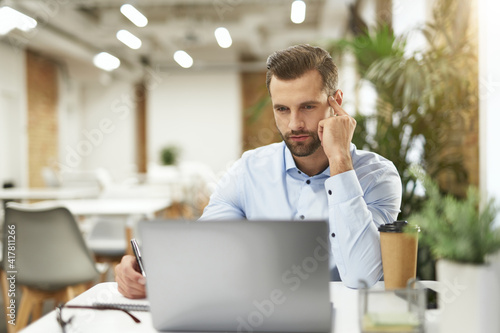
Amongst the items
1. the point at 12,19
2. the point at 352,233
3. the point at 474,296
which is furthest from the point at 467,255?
the point at 12,19

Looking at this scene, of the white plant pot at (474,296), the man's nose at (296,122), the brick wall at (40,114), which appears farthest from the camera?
the brick wall at (40,114)

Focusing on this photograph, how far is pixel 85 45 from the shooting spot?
31.2ft

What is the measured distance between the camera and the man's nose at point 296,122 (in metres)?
1.53

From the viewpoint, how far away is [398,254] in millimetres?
1114

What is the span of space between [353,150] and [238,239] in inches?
35.7

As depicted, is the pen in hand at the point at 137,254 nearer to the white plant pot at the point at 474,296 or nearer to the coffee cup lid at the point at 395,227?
the coffee cup lid at the point at 395,227

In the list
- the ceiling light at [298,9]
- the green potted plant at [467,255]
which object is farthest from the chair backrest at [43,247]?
the ceiling light at [298,9]

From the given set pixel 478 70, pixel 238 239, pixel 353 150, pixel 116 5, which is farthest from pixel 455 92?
pixel 116 5

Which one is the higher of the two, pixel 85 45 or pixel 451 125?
pixel 85 45

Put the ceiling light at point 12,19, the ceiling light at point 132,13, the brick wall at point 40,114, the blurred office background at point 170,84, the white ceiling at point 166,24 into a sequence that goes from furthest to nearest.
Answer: the brick wall at point 40,114 → the white ceiling at point 166,24 → the ceiling light at point 132,13 → the ceiling light at point 12,19 → the blurred office background at point 170,84

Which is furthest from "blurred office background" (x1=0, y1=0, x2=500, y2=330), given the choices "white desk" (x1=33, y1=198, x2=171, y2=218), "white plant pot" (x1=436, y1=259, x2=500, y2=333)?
"white plant pot" (x1=436, y1=259, x2=500, y2=333)

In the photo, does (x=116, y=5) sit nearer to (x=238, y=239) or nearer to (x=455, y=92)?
(x=455, y=92)

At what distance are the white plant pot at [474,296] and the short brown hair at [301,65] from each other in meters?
0.92

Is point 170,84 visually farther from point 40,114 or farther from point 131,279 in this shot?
point 131,279
